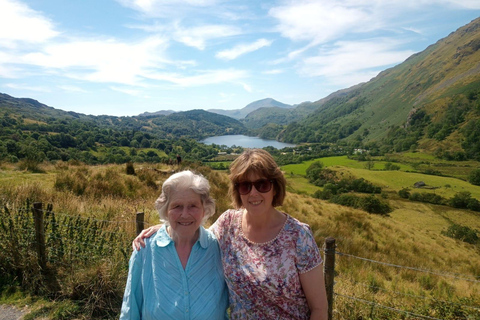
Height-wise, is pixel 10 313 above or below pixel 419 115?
below

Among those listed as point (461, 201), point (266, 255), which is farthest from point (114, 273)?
point (461, 201)

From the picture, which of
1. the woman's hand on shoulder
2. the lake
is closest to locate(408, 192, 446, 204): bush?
the woman's hand on shoulder

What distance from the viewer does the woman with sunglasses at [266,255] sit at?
60.4 inches

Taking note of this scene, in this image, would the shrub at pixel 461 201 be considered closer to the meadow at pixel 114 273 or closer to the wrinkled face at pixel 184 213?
the meadow at pixel 114 273

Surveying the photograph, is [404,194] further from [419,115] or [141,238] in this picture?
[419,115]

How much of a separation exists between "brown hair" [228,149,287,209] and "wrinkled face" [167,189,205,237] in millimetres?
314

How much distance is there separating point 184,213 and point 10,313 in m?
3.29

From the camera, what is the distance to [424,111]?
115 m

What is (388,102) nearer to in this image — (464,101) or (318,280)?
(464,101)

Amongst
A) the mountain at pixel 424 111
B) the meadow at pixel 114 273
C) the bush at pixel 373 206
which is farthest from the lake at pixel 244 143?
the meadow at pixel 114 273

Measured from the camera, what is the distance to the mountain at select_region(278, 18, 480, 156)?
97.1m

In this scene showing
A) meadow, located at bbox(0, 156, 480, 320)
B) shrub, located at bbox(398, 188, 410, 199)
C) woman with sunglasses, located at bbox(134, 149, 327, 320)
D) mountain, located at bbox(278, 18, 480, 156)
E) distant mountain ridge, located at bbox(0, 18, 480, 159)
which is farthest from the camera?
mountain, located at bbox(278, 18, 480, 156)

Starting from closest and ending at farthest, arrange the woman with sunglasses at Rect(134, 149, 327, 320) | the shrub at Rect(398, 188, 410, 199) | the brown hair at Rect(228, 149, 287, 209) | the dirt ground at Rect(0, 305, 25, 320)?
the woman with sunglasses at Rect(134, 149, 327, 320)
the brown hair at Rect(228, 149, 287, 209)
the dirt ground at Rect(0, 305, 25, 320)
the shrub at Rect(398, 188, 410, 199)

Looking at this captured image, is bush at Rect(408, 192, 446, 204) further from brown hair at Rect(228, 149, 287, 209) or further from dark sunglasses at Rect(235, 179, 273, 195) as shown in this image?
dark sunglasses at Rect(235, 179, 273, 195)
